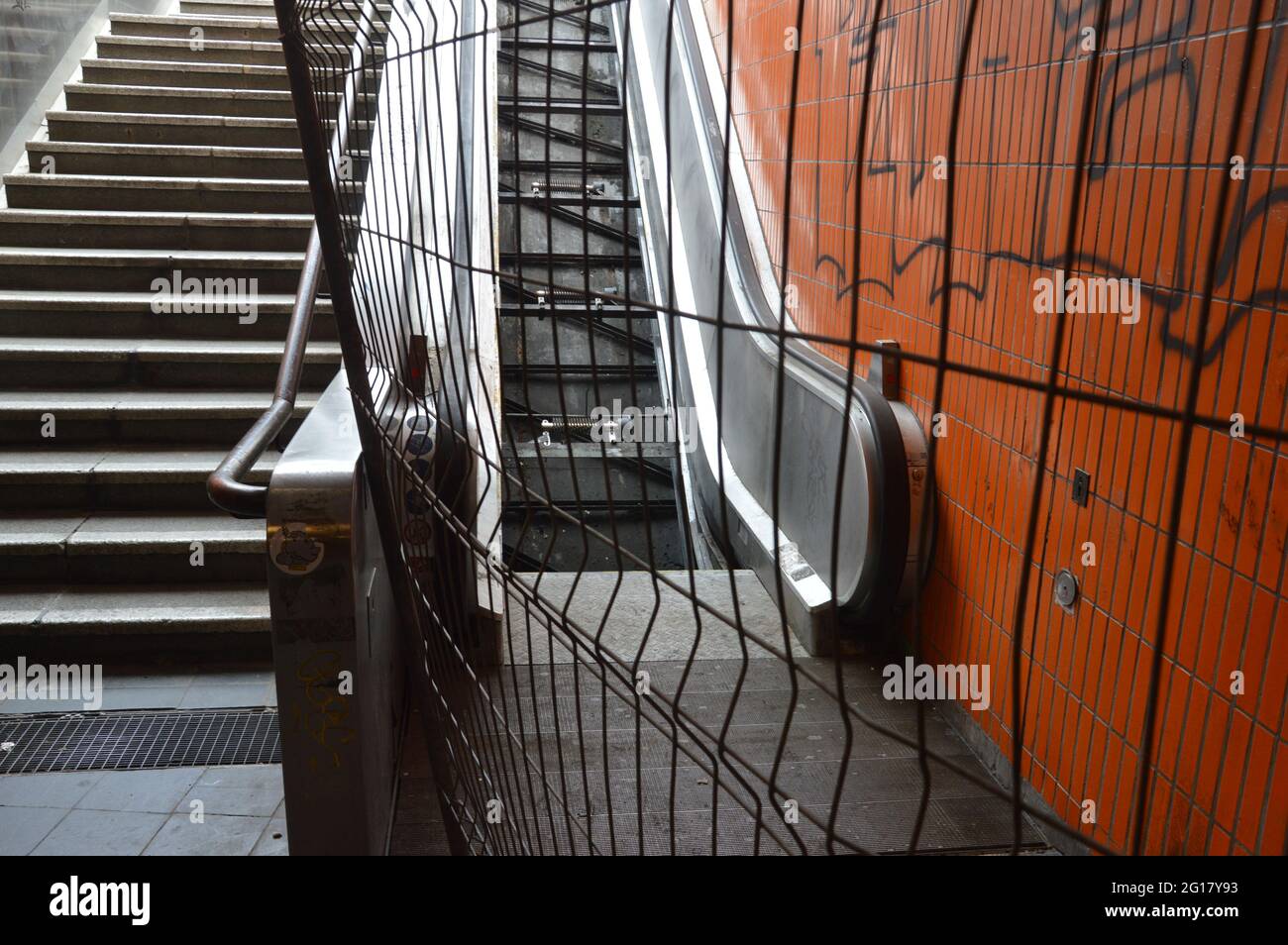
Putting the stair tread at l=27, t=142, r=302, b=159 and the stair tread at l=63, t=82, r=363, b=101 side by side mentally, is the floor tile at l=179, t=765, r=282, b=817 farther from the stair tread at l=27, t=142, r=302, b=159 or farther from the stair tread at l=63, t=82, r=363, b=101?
the stair tread at l=63, t=82, r=363, b=101

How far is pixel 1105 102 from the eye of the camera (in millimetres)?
2592

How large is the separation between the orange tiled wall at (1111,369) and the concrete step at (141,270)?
303cm

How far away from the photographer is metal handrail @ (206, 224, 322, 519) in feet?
7.59

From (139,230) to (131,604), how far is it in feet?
7.88

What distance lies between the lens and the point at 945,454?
358cm

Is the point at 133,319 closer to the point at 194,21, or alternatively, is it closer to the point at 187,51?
the point at 187,51

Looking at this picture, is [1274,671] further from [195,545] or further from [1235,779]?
[195,545]

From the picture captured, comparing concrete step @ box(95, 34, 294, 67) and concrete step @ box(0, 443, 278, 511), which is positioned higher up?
concrete step @ box(95, 34, 294, 67)

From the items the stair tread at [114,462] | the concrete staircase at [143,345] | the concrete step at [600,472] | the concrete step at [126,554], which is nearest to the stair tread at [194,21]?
the concrete staircase at [143,345]

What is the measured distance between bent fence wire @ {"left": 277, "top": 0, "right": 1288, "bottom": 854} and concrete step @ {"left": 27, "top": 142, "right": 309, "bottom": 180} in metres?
1.43

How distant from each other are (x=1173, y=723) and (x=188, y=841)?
2.59 metres

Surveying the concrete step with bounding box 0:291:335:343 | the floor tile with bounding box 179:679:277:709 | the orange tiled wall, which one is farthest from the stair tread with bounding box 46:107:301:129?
the orange tiled wall

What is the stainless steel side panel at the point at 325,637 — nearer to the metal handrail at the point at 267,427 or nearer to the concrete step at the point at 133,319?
the metal handrail at the point at 267,427

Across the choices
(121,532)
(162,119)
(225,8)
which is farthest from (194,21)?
(121,532)
